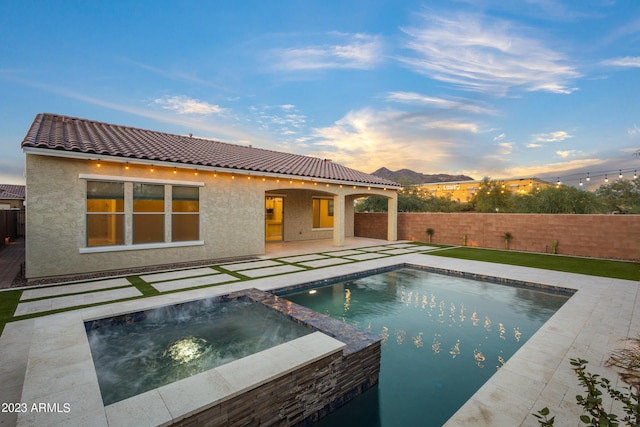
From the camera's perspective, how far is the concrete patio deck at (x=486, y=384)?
2885 millimetres

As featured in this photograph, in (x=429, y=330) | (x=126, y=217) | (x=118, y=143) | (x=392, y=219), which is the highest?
(x=118, y=143)

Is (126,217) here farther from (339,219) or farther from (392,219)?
(392,219)

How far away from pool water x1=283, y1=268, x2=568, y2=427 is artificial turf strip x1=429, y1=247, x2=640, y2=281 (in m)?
3.54

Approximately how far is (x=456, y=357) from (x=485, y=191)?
37737 mm

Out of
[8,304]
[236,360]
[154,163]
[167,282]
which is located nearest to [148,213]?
[154,163]

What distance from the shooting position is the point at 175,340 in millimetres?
4875

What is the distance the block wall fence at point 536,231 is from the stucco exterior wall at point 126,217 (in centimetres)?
874

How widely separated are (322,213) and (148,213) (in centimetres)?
1160

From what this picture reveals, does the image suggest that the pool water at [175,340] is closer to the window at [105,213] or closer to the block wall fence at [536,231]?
the window at [105,213]

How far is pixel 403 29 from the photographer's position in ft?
47.0

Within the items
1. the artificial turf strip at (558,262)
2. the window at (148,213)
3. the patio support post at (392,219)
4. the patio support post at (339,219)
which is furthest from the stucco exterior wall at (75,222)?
the patio support post at (392,219)

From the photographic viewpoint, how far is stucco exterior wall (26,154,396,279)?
25.7 feet

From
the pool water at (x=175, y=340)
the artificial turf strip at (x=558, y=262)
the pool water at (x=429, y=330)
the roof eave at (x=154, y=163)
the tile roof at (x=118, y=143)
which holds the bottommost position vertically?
the pool water at (x=429, y=330)

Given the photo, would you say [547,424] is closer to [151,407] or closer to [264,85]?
[151,407]
